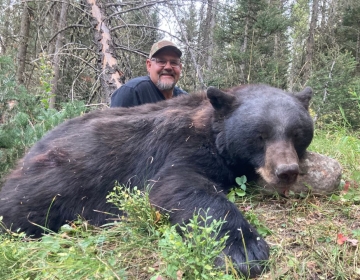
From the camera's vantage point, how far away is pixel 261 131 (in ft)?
9.78

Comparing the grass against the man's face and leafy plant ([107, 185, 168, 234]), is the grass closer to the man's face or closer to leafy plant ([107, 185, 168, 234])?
leafy plant ([107, 185, 168, 234])

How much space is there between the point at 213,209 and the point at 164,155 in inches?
33.3

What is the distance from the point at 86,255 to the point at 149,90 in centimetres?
368

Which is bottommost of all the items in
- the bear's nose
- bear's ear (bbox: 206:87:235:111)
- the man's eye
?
the bear's nose

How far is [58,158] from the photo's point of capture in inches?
132

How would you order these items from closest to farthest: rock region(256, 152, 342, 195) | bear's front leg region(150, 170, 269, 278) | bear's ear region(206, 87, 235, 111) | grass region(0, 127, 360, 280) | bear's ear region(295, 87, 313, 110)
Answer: grass region(0, 127, 360, 280) < bear's front leg region(150, 170, 269, 278) < rock region(256, 152, 342, 195) < bear's ear region(206, 87, 235, 111) < bear's ear region(295, 87, 313, 110)

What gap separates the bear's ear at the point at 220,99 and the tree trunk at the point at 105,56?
351 cm

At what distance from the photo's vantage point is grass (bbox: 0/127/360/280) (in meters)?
2.00

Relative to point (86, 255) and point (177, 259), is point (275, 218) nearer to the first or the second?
point (177, 259)

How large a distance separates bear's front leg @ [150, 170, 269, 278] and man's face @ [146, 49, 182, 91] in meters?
2.77

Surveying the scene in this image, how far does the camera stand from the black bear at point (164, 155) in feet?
9.62

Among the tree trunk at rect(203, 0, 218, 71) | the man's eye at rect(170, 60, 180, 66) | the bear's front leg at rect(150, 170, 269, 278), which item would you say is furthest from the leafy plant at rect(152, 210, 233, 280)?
the tree trunk at rect(203, 0, 218, 71)

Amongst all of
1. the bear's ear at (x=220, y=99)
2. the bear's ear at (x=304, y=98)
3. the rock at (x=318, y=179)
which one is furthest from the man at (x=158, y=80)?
the rock at (x=318, y=179)

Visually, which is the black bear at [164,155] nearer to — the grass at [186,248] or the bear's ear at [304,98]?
the bear's ear at [304,98]
